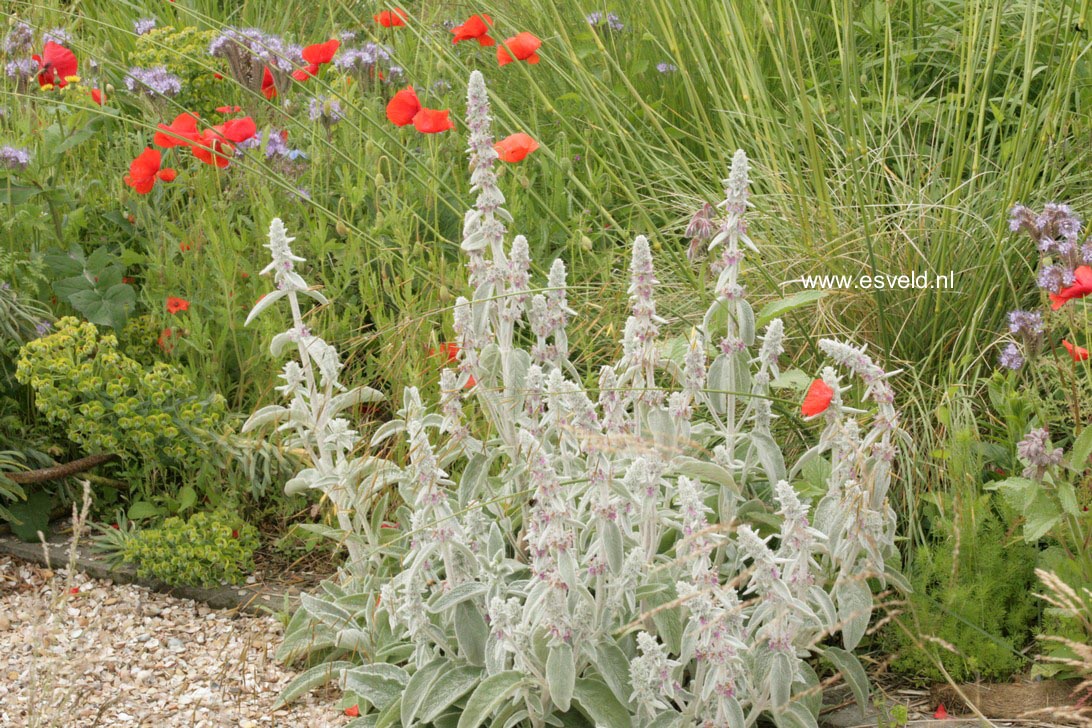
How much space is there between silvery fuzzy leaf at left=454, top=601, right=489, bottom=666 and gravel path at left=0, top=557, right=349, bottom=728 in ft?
1.23

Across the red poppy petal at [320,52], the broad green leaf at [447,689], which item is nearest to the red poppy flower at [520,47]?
the red poppy petal at [320,52]

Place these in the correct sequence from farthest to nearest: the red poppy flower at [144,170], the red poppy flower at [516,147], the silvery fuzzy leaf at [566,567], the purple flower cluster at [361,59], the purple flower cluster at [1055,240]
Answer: the purple flower cluster at [361,59]
the red poppy flower at [144,170]
the red poppy flower at [516,147]
the purple flower cluster at [1055,240]
the silvery fuzzy leaf at [566,567]

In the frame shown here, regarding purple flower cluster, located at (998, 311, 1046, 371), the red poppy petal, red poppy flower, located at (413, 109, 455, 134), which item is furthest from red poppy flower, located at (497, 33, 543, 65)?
purple flower cluster, located at (998, 311, 1046, 371)

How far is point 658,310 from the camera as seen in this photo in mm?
2992

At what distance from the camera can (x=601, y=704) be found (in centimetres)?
188

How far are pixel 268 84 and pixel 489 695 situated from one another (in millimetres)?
2198

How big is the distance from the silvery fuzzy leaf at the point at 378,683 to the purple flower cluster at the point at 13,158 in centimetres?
166

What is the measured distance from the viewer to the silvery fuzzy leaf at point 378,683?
2061 mm

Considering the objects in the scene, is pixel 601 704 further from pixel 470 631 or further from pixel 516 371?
pixel 516 371

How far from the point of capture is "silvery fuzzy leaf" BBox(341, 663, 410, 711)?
2.06 meters

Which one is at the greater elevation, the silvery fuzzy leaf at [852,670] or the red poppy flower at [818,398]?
the red poppy flower at [818,398]

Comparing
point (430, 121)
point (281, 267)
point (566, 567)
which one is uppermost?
point (430, 121)

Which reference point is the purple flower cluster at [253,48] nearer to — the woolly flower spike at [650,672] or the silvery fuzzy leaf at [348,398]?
the silvery fuzzy leaf at [348,398]

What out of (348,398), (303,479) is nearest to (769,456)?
(348,398)
